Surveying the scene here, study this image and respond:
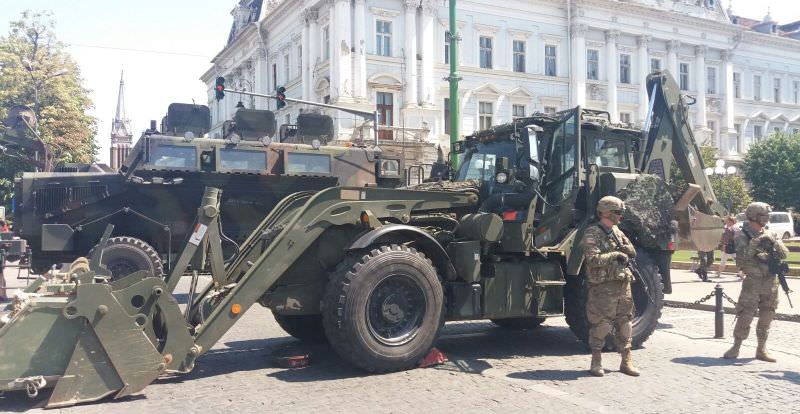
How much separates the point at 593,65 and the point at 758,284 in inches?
1510

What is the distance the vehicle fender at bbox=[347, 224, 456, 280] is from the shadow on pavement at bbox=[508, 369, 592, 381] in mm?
1229

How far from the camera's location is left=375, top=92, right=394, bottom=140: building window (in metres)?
36.8

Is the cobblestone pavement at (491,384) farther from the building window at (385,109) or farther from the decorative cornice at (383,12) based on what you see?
the decorative cornice at (383,12)

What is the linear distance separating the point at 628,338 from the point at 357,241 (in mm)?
2860

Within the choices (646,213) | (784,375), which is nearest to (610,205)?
(646,213)

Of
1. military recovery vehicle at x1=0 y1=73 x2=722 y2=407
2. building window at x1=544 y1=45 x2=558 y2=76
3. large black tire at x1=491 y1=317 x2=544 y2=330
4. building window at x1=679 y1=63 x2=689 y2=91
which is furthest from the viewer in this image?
building window at x1=679 y1=63 x2=689 y2=91

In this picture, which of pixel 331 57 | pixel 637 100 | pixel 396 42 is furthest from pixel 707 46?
pixel 331 57

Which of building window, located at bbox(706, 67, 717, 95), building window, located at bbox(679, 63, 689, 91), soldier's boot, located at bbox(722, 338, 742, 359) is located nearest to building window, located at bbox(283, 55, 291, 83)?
building window, located at bbox(679, 63, 689, 91)

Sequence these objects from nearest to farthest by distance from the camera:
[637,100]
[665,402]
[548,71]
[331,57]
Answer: [665,402]
[331,57]
[548,71]
[637,100]

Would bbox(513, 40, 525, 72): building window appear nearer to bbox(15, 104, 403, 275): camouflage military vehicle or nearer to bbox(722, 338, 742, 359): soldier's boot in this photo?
bbox(15, 104, 403, 275): camouflage military vehicle

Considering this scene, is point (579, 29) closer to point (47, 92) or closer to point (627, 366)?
point (47, 92)

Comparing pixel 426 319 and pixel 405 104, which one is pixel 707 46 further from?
pixel 426 319

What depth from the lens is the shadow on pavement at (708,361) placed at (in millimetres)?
7297

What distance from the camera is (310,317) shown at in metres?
8.11
